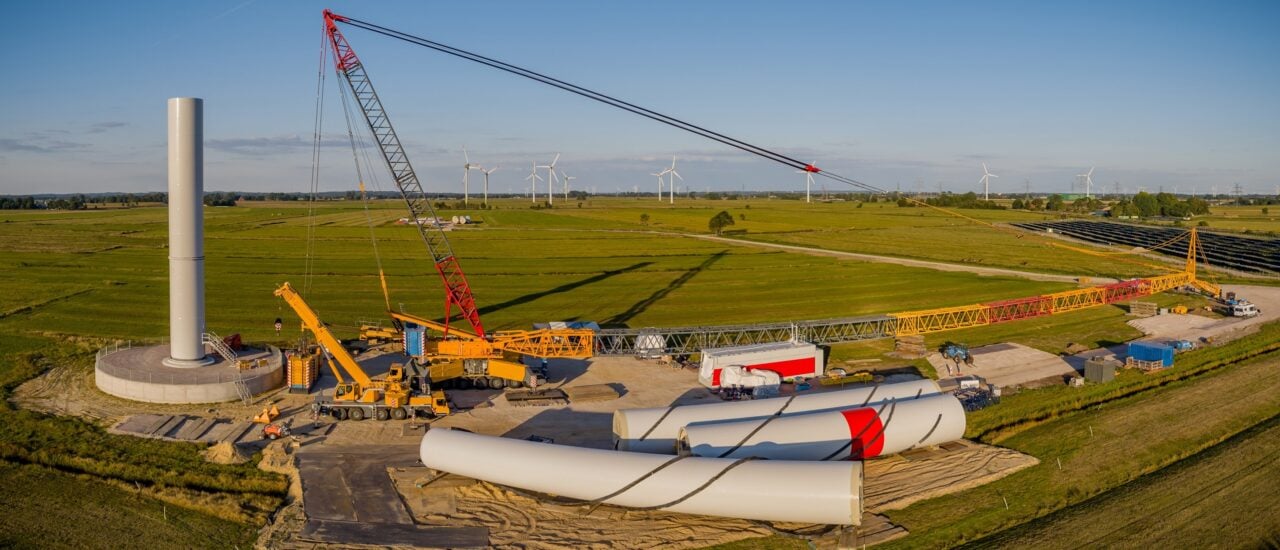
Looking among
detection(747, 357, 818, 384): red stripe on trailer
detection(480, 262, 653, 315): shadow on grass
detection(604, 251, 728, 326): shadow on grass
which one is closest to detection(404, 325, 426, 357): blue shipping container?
detection(747, 357, 818, 384): red stripe on trailer

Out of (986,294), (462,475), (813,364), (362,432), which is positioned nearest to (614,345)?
(813,364)

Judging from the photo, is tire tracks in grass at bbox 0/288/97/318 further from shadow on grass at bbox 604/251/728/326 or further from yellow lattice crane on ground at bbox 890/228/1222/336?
yellow lattice crane on ground at bbox 890/228/1222/336

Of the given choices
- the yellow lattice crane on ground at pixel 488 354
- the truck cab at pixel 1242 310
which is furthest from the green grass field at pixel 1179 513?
the truck cab at pixel 1242 310

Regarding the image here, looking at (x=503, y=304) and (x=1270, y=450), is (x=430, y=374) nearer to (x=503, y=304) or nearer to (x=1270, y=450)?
(x=503, y=304)

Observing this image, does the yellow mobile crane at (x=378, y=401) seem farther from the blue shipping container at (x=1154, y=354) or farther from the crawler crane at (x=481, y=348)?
the blue shipping container at (x=1154, y=354)

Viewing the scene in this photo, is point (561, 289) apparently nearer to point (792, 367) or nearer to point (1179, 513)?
point (792, 367)
